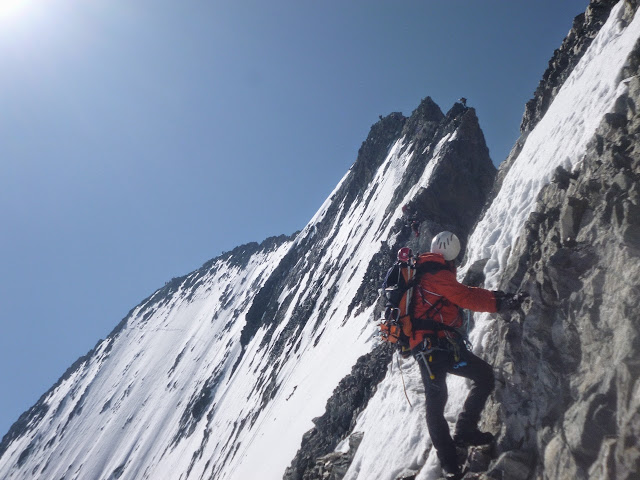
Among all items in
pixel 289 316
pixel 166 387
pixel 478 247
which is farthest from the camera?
pixel 166 387

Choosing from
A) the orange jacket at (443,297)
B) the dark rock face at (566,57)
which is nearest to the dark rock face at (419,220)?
the dark rock face at (566,57)

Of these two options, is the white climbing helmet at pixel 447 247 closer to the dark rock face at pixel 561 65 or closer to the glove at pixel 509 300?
the glove at pixel 509 300

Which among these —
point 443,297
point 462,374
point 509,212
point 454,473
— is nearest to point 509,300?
point 443,297

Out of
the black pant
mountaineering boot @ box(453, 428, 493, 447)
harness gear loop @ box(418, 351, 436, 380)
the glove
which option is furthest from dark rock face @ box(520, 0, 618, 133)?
mountaineering boot @ box(453, 428, 493, 447)

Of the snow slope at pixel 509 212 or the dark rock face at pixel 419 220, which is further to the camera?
the dark rock face at pixel 419 220

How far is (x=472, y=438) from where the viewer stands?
6.14 metres

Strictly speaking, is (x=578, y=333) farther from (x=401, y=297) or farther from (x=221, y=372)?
(x=221, y=372)

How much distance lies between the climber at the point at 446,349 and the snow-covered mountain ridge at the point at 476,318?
1.05 ft

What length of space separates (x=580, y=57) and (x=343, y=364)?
14.2 metres

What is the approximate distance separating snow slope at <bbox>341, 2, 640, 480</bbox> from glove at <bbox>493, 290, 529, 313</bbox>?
1612mm

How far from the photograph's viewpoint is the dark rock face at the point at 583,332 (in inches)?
171

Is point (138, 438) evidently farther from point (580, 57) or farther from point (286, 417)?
point (580, 57)

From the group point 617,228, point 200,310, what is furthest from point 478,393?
point 200,310

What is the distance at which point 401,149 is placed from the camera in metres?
41.3
